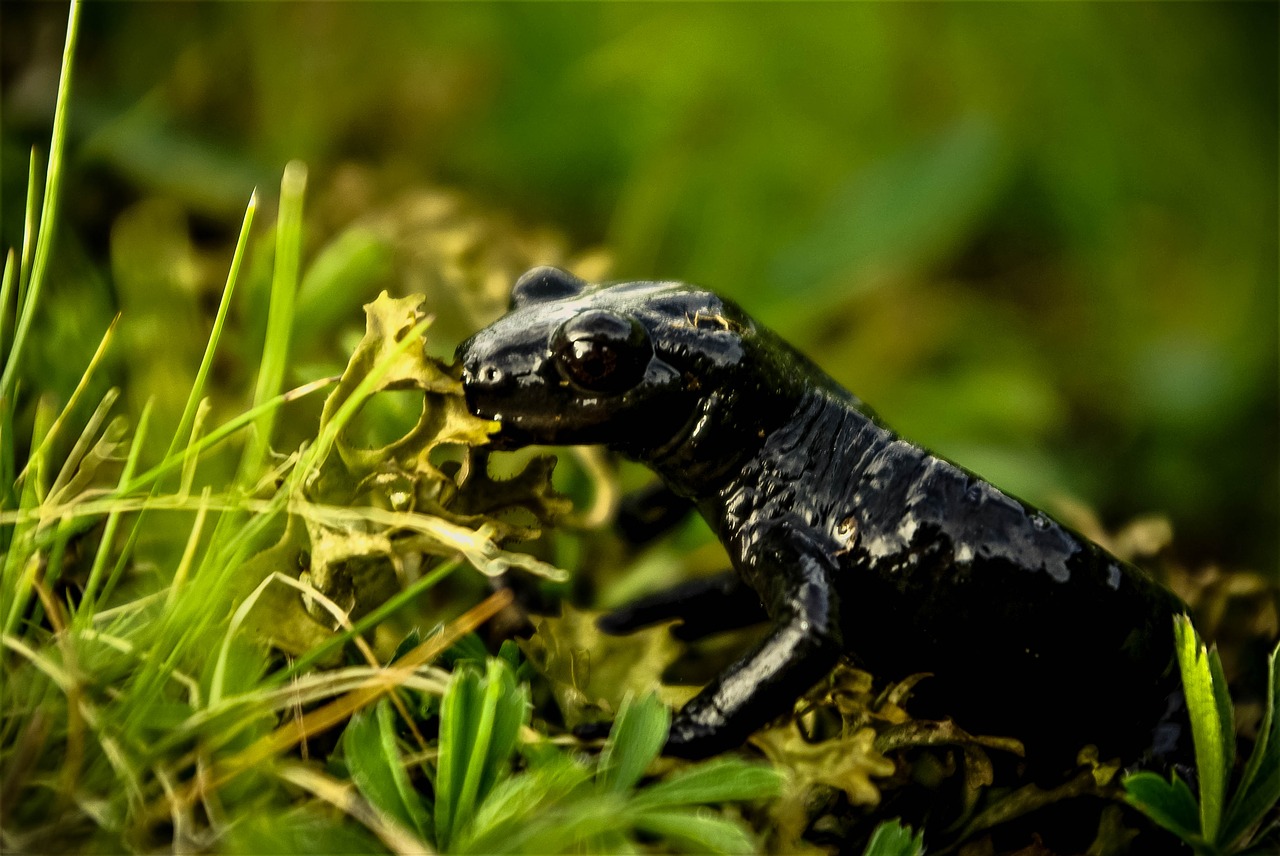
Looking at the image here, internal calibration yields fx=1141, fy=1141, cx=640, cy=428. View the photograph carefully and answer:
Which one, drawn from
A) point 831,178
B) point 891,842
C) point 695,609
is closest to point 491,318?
point 695,609

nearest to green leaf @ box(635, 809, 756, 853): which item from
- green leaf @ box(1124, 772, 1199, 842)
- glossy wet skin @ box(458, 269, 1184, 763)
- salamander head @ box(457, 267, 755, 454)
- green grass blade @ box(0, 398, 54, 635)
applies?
glossy wet skin @ box(458, 269, 1184, 763)

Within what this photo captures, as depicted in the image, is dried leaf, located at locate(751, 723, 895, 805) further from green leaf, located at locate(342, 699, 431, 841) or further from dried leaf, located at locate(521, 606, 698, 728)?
green leaf, located at locate(342, 699, 431, 841)

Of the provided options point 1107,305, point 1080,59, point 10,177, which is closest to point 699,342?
point 10,177

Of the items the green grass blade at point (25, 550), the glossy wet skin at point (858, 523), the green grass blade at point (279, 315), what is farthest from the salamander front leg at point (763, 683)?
the green grass blade at point (25, 550)

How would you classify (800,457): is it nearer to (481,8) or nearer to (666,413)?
(666,413)

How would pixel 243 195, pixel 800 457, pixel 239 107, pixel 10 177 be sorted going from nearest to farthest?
pixel 800 457
pixel 10 177
pixel 243 195
pixel 239 107

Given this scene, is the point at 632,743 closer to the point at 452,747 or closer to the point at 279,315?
the point at 452,747
